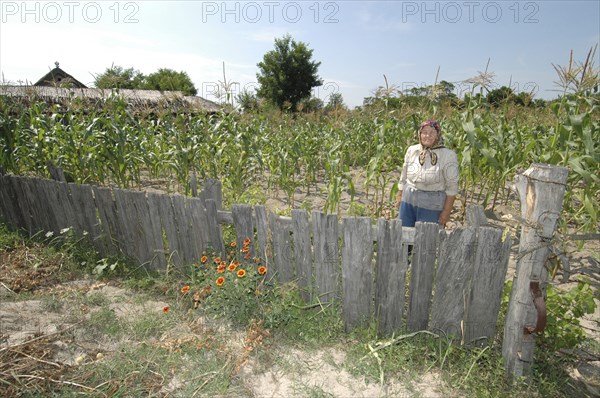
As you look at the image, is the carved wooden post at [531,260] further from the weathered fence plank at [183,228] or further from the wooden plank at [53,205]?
the wooden plank at [53,205]

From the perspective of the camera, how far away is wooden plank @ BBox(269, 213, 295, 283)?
10.9 ft

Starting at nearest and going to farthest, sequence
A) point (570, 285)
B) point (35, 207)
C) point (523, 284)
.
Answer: point (523, 284)
point (570, 285)
point (35, 207)

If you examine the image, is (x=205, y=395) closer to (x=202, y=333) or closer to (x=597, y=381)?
(x=202, y=333)

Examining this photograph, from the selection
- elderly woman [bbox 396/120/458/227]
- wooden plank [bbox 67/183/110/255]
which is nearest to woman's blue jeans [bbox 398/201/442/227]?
elderly woman [bbox 396/120/458/227]

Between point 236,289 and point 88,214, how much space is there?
2.53m

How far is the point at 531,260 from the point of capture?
7.67 feet

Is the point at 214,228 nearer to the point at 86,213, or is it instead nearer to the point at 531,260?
the point at 86,213

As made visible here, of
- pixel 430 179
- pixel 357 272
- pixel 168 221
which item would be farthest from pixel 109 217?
pixel 430 179

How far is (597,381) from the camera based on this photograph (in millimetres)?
2520

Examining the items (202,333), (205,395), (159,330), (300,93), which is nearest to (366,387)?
(205,395)

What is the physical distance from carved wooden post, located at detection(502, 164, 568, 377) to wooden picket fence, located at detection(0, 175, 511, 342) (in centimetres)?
18

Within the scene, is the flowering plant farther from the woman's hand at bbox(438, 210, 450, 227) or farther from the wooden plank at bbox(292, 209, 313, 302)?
the woman's hand at bbox(438, 210, 450, 227)

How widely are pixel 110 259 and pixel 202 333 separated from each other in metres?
2.06

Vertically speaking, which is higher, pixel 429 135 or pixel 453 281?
pixel 429 135
